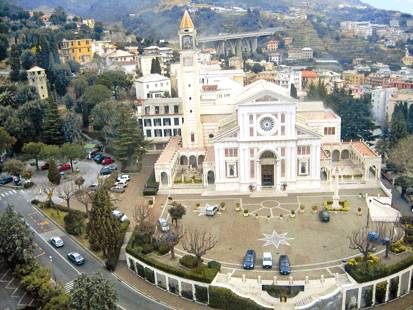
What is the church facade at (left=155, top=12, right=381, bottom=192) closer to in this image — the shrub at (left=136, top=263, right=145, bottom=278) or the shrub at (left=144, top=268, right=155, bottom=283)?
the shrub at (left=136, top=263, right=145, bottom=278)

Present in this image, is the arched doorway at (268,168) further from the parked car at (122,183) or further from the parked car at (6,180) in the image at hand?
the parked car at (6,180)

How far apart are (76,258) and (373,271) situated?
24.5m

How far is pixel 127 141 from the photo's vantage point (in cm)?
6200

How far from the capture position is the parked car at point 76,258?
133 ft

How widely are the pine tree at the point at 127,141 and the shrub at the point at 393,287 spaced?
3762 centimetres

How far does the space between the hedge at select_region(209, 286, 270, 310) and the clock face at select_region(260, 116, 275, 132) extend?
79.4 feet

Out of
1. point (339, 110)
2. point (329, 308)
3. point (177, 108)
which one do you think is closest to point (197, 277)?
point (329, 308)

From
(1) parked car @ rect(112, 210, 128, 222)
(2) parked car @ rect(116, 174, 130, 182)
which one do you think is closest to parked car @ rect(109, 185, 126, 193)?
(2) parked car @ rect(116, 174, 130, 182)

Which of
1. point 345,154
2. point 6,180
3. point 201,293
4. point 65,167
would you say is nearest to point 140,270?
point 201,293

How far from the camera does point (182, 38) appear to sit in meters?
60.1

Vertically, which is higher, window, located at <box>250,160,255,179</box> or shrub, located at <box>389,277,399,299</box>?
window, located at <box>250,160,255,179</box>

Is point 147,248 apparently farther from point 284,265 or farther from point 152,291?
point 284,265

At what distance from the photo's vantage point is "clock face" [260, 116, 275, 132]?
54.0m

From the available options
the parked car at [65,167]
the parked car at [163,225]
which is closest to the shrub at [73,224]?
the parked car at [163,225]
